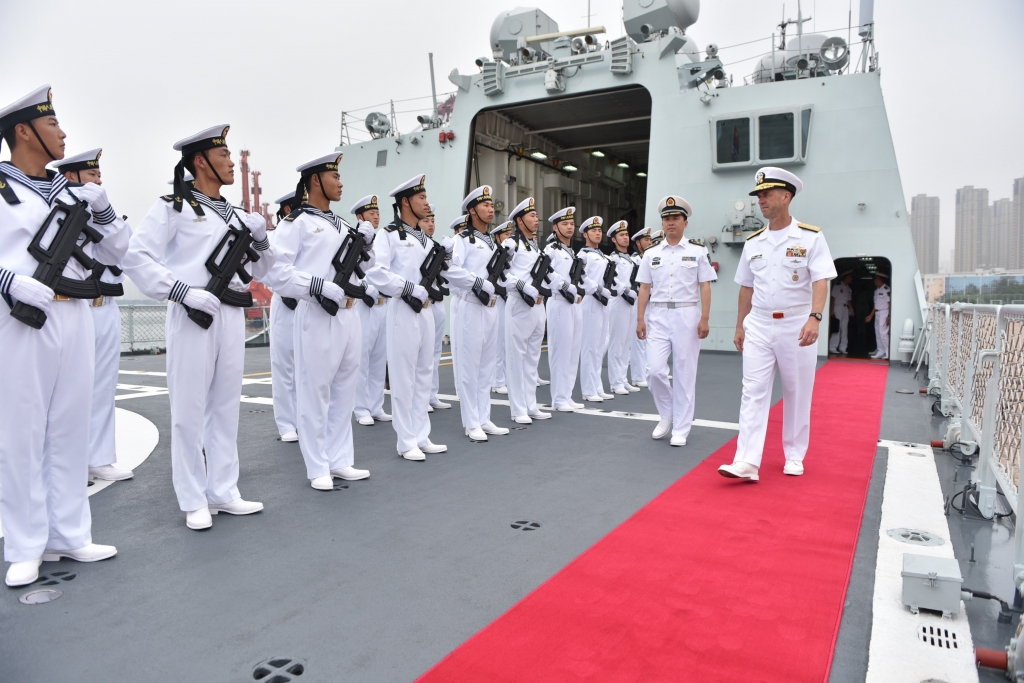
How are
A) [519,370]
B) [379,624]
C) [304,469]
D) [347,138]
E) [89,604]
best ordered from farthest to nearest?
1. [347,138]
2. [519,370]
3. [304,469]
4. [89,604]
5. [379,624]

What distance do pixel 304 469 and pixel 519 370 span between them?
220cm

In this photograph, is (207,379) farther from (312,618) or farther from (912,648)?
(912,648)

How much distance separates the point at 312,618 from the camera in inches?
87.4

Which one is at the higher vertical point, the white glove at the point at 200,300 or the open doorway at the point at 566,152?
the open doorway at the point at 566,152

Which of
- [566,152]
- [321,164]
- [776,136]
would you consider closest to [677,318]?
[321,164]

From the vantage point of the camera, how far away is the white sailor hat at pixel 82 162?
4.09 metres

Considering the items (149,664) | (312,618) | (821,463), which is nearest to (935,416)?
(821,463)

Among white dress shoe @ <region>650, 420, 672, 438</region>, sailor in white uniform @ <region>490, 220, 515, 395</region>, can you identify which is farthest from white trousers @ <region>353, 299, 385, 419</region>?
white dress shoe @ <region>650, 420, 672, 438</region>

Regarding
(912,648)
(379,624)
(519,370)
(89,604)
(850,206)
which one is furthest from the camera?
(850,206)

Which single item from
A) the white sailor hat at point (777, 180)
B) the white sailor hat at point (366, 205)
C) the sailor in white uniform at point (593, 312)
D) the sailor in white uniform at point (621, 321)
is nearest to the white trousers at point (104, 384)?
the white sailor hat at point (366, 205)

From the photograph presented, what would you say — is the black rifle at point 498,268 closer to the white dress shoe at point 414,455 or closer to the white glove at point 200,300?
the white dress shoe at point 414,455

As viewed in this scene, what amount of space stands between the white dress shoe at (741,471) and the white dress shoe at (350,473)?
2.12 m

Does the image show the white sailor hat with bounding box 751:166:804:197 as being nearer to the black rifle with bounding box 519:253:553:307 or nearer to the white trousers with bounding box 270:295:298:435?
the black rifle with bounding box 519:253:553:307

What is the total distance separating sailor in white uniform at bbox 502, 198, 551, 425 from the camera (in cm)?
585
